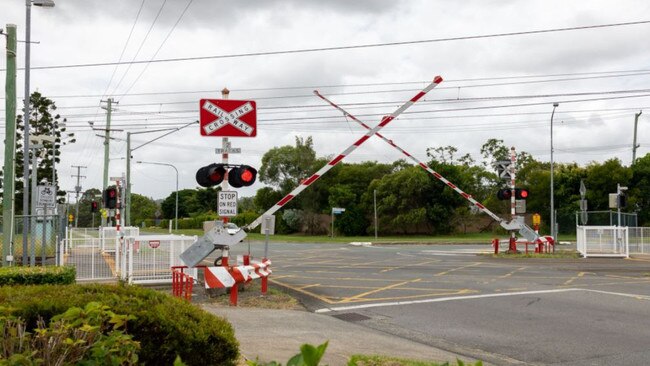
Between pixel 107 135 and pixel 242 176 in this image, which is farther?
pixel 107 135

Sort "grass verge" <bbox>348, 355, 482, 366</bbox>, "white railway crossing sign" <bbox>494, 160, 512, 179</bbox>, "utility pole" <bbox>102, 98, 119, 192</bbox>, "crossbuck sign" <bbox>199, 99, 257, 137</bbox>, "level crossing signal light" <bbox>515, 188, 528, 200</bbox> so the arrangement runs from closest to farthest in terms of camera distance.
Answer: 1. "grass verge" <bbox>348, 355, 482, 366</bbox>
2. "crossbuck sign" <bbox>199, 99, 257, 137</bbox>
3. "level crossing signal light" <bbox>515, 188, 528, 200</bbox>
4. "white railway crossing sign" <bbox>494, 160, 512, 179</bbox>
5. "utility pole" <bbox>102, 98, 119, 192</bbox>

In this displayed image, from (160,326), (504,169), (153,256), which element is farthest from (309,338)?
(504,169)

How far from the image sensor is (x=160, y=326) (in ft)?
16.0

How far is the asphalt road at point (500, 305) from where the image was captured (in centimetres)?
879

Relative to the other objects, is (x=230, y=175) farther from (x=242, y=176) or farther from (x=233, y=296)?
(x=233, y=296)

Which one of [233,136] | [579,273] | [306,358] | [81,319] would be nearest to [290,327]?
[233,136]

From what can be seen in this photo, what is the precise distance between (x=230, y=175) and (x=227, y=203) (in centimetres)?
58

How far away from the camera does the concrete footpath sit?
768 centimetres

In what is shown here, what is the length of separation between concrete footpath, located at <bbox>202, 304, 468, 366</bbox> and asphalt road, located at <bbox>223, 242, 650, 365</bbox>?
1.82 ft

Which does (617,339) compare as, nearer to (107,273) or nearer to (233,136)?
(233,136)

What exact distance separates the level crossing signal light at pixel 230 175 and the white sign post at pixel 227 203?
270 millimetres

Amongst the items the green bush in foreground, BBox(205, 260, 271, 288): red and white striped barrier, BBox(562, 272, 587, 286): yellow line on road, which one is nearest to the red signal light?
BBox(205, 260, 271, 288): red and white striped barrier

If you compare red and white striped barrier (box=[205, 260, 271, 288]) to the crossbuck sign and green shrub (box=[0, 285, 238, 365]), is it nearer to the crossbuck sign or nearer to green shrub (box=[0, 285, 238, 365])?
the crossbuck sign

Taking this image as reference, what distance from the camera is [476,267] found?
21750 millimetres
